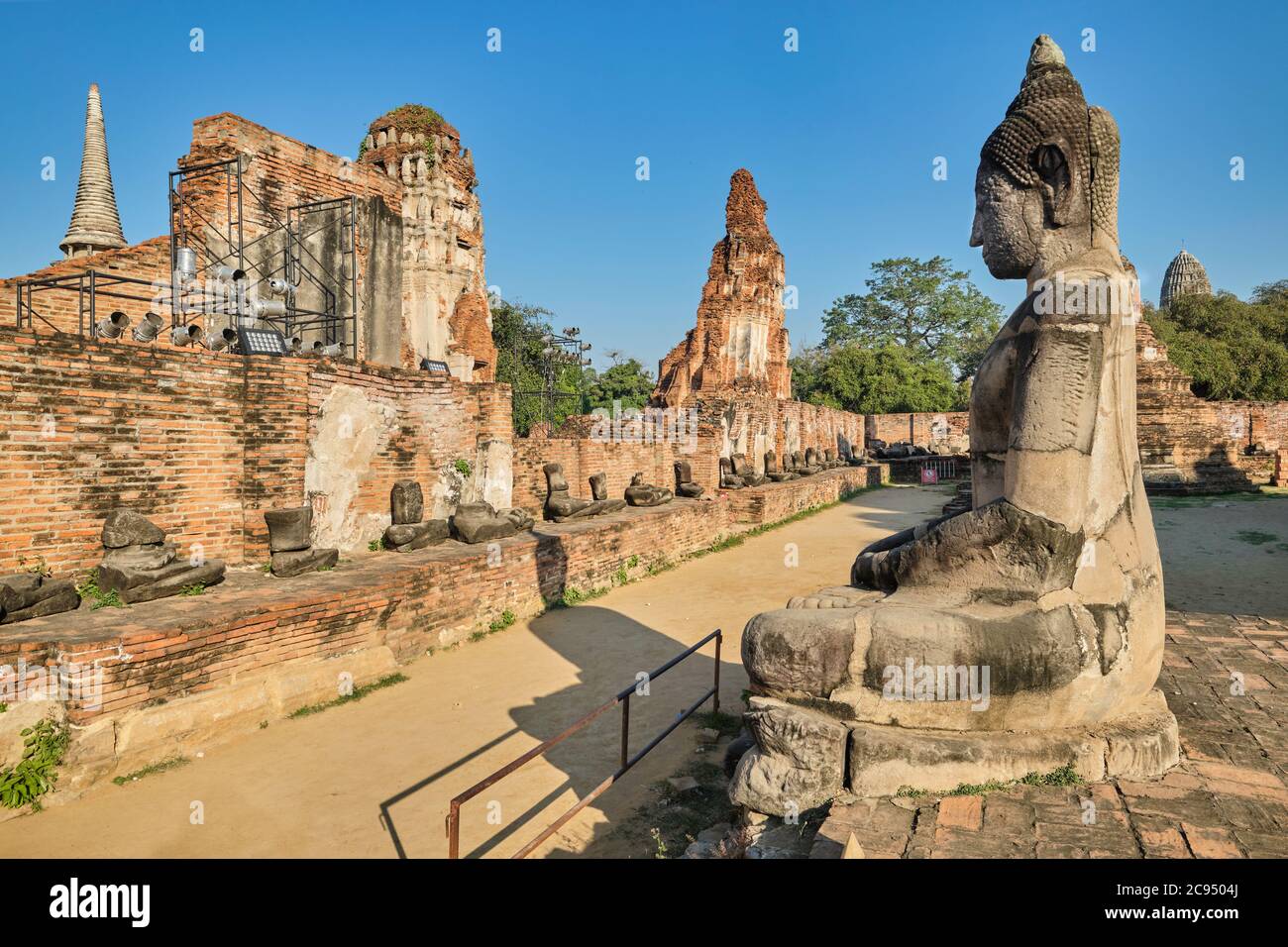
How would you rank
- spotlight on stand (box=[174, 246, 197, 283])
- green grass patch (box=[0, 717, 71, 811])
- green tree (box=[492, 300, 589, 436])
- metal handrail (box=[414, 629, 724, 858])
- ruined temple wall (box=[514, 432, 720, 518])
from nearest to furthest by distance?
1. metal handrail (box=[414, 629, 724, 858])
2. green grass patch (box=[0, 717, 71, 811])
3. spotlight on stand (box=[174, 246, 197, 283])
4. ruined temple wall (box=[514, 432, 720, 518])
5. green tree (box=[492, 300, 589, 436])

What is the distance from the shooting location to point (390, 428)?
773cm

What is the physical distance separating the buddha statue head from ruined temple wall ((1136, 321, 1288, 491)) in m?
14.6

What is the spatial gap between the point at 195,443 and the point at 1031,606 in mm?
5697

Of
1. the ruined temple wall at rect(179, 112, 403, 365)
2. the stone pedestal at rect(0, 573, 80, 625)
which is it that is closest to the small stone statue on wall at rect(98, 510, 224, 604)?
the stone pedestal at rect(0, 573, 80, 625)

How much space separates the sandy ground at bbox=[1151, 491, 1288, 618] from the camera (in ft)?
21.6

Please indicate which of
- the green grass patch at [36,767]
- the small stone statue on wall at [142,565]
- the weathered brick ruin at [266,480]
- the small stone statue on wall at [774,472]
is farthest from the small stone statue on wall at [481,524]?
the small stone statue on wall at [774,472]

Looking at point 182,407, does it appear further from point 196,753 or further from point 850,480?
point 850,480

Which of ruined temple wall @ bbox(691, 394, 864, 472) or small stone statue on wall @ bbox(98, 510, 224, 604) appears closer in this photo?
small stone statue on wall @ bbox(98, 510, 224, 604)

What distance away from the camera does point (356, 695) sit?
212 inches

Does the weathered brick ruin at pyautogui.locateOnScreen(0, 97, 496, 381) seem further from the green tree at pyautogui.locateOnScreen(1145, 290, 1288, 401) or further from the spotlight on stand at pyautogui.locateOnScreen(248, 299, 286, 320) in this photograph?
the green tree at pyautogui.locateOnScreen(1145, 290, 1288, 401)

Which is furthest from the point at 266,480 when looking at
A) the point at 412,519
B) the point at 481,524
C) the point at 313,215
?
the point at 313,215

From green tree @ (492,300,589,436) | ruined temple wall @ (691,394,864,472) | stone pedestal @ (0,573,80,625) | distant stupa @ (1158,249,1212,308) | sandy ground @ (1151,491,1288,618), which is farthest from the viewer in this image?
distant stupa @ (1158,249,1212,308)

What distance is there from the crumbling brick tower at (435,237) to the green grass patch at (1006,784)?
600 inches

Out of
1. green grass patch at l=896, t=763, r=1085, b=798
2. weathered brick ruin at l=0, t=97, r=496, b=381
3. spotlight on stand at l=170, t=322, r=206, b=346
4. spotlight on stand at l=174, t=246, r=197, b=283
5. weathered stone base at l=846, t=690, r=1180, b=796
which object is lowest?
green grass patch at l=896, t=763, r=1085, b=798
